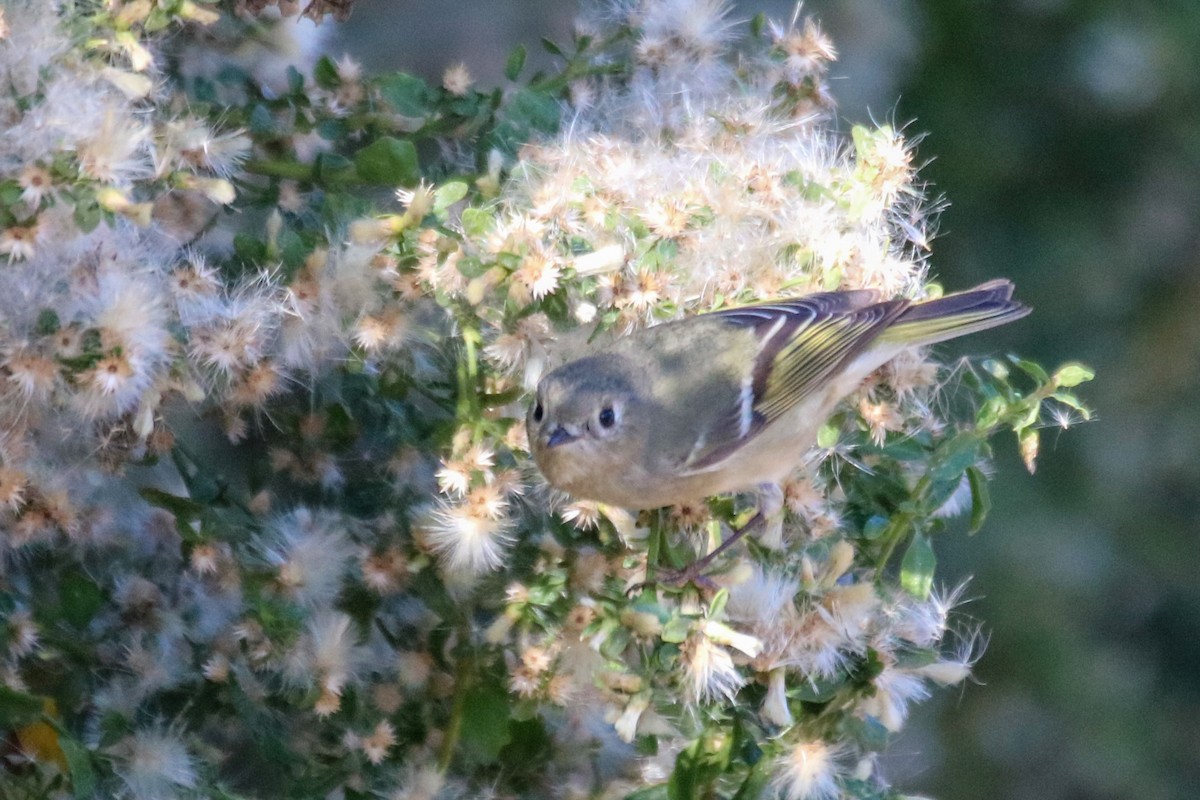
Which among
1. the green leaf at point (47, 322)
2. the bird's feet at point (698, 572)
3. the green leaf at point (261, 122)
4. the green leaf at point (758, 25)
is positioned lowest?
the bird's feet at point (698, 572)

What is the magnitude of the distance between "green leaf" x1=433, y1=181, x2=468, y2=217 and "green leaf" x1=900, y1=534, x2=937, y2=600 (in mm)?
614

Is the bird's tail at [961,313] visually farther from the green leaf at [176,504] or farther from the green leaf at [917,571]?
the green leaf at [176,504]

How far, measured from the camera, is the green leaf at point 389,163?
1.63 metres

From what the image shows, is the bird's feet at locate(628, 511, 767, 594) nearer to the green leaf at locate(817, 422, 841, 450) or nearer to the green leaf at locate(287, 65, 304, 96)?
the green leaf at locate(817, 422, 841, 450)

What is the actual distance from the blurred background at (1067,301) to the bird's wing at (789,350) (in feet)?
4.94

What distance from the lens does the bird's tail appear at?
74.9 inches

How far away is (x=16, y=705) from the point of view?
1375mm

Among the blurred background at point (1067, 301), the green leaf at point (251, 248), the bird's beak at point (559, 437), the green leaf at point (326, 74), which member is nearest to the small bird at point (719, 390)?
the bird's beak at point (559, 437)

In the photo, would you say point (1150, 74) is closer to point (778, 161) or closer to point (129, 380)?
point (778, 161)

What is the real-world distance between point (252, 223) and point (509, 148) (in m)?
0.34

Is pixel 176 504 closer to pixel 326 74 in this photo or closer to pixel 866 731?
pixel 326 74

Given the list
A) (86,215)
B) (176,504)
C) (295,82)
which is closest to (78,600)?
(176,504)

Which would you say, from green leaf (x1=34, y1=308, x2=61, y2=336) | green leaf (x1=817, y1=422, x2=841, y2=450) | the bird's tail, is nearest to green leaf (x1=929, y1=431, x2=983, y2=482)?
green leaf (x1=817, y1=422, x2=841, y2=450)

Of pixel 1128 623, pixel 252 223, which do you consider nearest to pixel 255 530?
pixel 252 223
